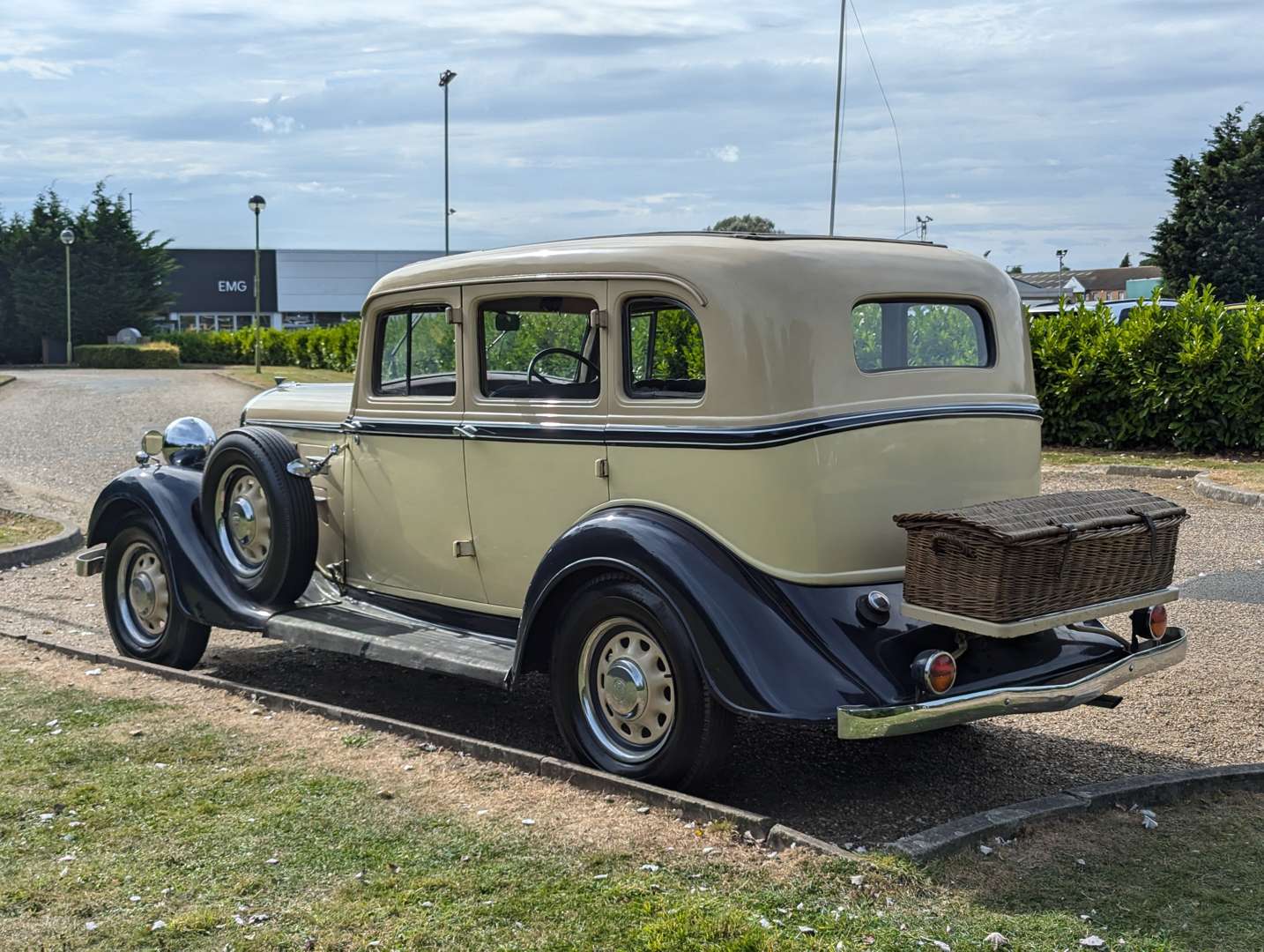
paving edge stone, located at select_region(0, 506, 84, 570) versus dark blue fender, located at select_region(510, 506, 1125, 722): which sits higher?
dark blue fender, located at select_region(510, 506, 1125, 722)

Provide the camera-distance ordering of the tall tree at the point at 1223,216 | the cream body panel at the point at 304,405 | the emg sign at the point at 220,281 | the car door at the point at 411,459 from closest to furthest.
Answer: the car door at the point at 411,459, the cream body panel at the point at 304,405, the tall tree at the point at 1223,216, the emg sign at the point at 220,281

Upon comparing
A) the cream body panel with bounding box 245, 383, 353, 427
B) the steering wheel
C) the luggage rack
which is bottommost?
the luggage rack

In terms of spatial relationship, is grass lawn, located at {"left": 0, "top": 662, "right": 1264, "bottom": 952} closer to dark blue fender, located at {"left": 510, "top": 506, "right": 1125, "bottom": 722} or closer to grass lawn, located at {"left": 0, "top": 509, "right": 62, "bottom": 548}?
dark blue fender, located at {"left": 510, "top": 506, "right": 1125, "bottom": 722}

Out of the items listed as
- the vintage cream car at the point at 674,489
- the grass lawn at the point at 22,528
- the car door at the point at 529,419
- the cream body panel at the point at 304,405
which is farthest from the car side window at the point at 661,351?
the grass lawn at the point at 22,528

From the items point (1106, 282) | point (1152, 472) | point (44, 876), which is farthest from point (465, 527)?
point (1106, 282)

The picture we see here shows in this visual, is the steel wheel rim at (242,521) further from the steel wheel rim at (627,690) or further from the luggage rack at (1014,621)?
the luggage rack at (1014,621)

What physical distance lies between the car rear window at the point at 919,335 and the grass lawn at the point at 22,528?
775 cm

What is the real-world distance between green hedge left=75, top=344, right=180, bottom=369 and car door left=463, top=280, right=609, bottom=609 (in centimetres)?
4399

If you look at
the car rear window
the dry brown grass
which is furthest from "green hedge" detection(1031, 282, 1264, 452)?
the dry brown grass

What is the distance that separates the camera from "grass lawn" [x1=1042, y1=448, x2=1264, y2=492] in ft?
43.6

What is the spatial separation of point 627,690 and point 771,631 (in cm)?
65

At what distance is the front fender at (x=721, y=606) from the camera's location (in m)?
4.50

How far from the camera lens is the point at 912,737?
5.83 metres

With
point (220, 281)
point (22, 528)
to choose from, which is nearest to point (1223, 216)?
point (22, 528)
